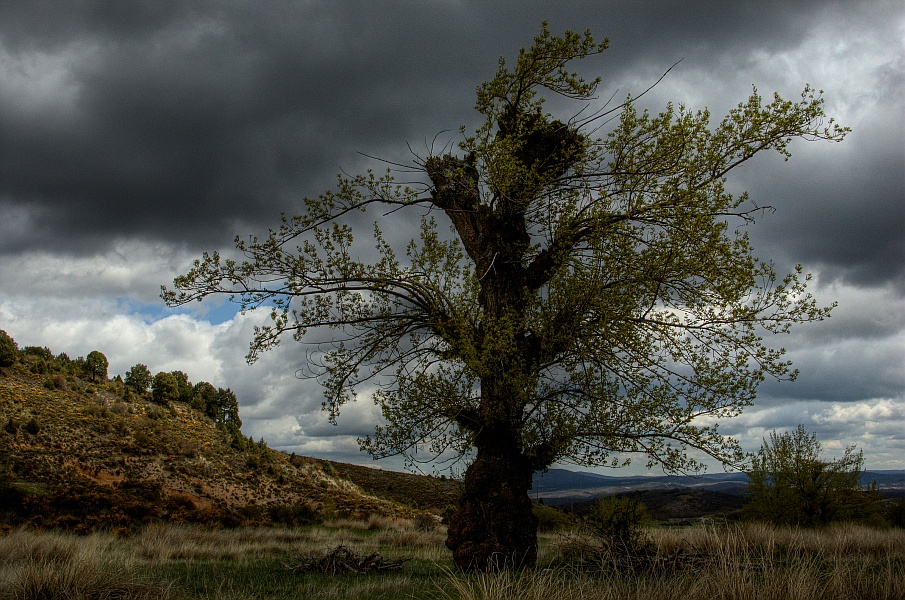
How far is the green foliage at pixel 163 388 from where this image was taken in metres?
48.6

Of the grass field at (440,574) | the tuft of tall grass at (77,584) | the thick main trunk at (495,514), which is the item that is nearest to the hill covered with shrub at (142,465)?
the thick main trunk at (495,514)

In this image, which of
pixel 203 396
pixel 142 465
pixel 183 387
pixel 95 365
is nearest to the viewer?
pixel 142 465

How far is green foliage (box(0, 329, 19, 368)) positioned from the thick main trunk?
142 feet

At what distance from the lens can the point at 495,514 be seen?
9977mm

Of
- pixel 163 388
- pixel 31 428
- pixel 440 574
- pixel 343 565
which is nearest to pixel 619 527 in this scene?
pixel 440 574

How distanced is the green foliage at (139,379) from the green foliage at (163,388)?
712 millimetres

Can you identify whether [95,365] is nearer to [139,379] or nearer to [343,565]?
[139,379]

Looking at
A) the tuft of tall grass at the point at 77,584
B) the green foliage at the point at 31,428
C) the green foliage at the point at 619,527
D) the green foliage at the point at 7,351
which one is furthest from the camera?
the green foliage at the point at 7,351

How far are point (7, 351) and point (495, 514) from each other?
4443 cm

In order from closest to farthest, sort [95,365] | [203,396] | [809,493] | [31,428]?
[809,493]
[31,428]
[95,365]
[203,396]

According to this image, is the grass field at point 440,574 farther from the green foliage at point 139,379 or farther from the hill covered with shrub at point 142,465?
the green foliage at point 139,379

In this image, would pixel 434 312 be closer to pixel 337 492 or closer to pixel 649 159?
pixel 649 159

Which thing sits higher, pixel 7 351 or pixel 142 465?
pixel 7 351

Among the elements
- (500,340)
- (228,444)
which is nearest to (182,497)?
(228,444)
